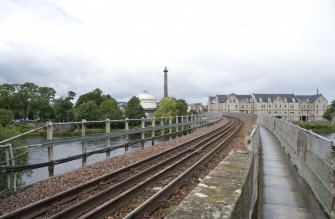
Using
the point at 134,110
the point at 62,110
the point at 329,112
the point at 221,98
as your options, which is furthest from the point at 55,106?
the point at 329,112

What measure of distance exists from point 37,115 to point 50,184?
11915 cm

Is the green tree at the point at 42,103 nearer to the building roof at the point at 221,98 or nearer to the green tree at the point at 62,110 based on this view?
the green tree at the point at 62,110

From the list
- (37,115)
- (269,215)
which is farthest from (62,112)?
(269,215)

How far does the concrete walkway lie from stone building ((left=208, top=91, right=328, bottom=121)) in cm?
14722

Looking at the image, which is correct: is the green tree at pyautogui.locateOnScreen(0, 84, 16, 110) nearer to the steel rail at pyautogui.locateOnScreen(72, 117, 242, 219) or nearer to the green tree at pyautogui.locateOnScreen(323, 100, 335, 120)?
the green tree at pyautogui.locateOnScreen(323, 100, 335, 120)

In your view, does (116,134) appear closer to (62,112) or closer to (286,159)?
(286,159)

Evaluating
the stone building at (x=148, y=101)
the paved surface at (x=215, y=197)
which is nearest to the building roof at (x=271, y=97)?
the stone building at (x=148, y=101)

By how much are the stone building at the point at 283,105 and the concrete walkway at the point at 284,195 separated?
147219mm

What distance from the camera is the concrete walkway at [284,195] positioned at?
22.6ft

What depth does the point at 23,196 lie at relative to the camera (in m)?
7.93

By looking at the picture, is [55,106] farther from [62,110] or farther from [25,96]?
[25,96]

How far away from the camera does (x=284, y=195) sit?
817 cm

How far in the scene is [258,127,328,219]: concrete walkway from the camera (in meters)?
6.90

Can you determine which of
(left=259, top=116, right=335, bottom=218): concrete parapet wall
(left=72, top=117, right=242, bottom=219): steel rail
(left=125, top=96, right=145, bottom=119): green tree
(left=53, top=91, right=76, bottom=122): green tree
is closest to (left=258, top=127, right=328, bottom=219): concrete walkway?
(left=259, top=116, right=335, bottom=218): concrete parapet wall
